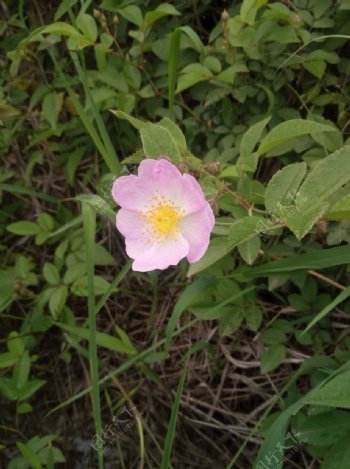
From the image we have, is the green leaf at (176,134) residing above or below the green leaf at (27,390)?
above

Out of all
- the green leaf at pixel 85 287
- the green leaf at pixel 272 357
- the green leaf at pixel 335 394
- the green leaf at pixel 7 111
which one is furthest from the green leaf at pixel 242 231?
the green leaf at pixel 7 111

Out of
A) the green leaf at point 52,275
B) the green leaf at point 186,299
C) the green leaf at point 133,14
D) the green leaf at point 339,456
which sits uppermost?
the green leaf at point 133,14

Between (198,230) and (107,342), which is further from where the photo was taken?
(107,342)

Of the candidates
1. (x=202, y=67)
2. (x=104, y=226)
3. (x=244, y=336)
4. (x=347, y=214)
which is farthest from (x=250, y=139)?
(x=104, y=226)

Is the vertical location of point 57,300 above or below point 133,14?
below

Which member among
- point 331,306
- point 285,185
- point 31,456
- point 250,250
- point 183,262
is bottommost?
point 31,456

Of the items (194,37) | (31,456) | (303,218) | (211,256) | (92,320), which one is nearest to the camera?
(303,218)

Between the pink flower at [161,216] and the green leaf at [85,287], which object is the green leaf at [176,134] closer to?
the pink flower at [161,216]

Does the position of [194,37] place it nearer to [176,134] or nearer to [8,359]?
[176,134]

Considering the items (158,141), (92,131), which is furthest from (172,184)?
(92,131)
